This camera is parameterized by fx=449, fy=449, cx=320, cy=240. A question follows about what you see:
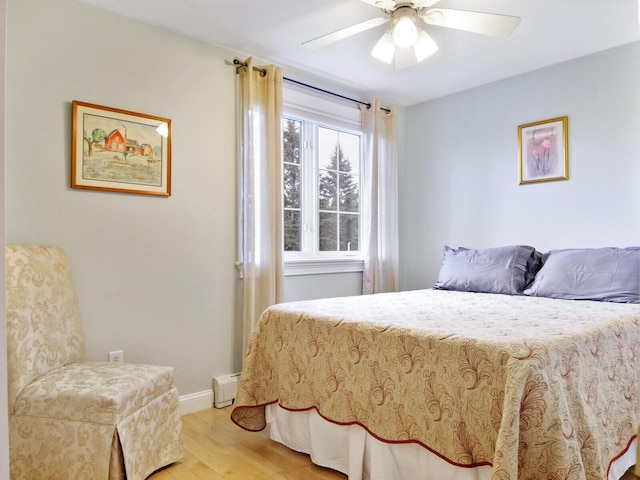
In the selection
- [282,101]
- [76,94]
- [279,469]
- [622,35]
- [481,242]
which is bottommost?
[279,469]

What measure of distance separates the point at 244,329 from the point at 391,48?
6.30ft

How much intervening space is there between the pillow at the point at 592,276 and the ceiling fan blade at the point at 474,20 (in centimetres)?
145

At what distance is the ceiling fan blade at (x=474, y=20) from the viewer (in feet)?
6.86

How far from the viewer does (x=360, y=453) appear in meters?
1.86

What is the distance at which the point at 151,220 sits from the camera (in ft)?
8.66

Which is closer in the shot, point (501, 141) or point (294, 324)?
point (294, 324)

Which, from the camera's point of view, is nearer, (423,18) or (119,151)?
(423,18)

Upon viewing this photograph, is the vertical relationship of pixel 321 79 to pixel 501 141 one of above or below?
above

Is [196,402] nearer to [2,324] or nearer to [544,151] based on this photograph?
[2,324]

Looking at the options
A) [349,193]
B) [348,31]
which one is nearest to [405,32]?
[348,31]

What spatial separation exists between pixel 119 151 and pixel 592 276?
283cm

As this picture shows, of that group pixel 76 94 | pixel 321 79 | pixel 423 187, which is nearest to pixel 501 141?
pixel 423 187

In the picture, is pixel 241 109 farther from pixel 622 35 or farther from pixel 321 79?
pixel 622 35

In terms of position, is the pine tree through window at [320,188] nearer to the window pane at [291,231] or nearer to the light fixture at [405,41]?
the window pane at [291,231]
